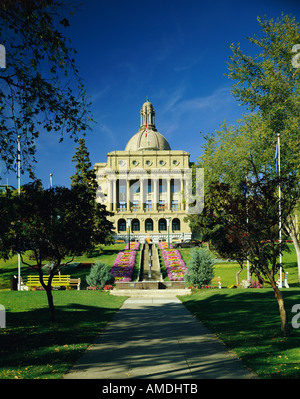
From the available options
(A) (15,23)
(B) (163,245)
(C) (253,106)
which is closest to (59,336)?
(A) (15,23)

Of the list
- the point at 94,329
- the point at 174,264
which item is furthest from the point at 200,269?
the point at 94,329

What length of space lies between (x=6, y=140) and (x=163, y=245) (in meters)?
47.5

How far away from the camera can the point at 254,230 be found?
35.9 ft

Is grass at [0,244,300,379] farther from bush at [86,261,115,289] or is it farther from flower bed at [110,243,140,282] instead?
flower bed at [110,243,140,282]

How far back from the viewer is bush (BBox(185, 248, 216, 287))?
26.0 meters

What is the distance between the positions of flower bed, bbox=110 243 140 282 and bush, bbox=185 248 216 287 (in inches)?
285

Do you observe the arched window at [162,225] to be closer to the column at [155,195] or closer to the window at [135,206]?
the column at [155,195]

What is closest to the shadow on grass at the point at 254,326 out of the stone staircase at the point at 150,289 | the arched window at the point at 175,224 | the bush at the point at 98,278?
the stone staircase at the point at 150,289

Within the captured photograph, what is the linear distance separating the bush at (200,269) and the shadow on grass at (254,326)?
13.1 feet

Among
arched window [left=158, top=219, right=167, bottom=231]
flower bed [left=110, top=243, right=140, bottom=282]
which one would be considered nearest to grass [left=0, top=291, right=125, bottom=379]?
flower bed [left=110, top=243, right=140, bottom=282]

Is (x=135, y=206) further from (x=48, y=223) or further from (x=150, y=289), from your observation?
(x=48, y=223)

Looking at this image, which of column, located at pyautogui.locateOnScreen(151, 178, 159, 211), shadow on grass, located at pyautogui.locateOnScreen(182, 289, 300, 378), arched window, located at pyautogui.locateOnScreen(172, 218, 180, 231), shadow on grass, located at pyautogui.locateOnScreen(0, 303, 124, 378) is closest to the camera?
shadow on grass, located at pyautogui.locateOnScreen(182, 289, 300, 378)

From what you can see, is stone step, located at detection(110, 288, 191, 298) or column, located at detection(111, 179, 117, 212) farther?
column, located at detection(111, 179, 117, 212)
